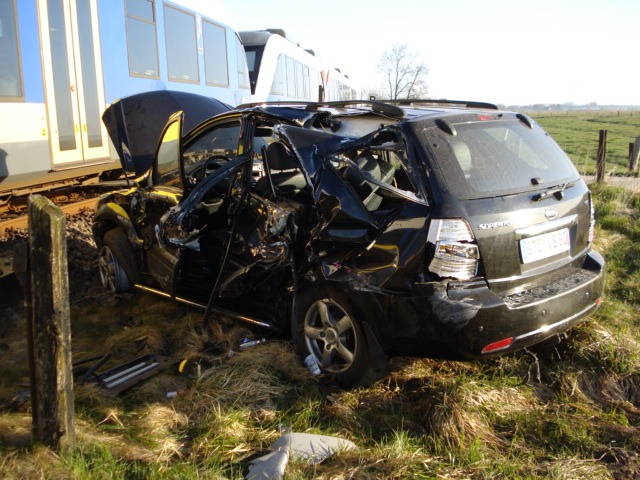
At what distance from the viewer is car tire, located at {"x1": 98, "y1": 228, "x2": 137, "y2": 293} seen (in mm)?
5651

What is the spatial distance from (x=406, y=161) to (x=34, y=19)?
6384 millimetres

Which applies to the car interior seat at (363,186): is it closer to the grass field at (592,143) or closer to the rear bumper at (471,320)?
the rear bumper at (471,320)

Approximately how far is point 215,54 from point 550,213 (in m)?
10.3

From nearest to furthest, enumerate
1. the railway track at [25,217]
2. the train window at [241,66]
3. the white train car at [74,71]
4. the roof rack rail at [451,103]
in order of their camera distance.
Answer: the roof rack rail at [451,103]
the railway track at [25,217]
the white train car at [74,71]
the train window at [241,66]

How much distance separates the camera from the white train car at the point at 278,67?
16136 mm

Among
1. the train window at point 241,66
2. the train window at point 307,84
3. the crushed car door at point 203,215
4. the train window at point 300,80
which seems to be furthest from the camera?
the train window at point 307,84

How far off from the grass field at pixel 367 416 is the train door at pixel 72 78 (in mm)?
4587

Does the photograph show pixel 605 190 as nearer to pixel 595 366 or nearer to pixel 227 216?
pixel 595 366

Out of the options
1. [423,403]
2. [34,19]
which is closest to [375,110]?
[423,403]

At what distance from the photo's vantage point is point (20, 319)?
5.54 m

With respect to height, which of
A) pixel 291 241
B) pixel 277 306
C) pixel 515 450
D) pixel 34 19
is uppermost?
pixel 34 19

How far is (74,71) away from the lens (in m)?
8.73

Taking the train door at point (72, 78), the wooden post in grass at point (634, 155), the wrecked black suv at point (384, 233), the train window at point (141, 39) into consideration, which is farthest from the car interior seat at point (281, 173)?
the wooden post in grass at point (634, 155)

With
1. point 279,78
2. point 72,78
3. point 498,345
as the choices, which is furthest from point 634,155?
point 498,345
